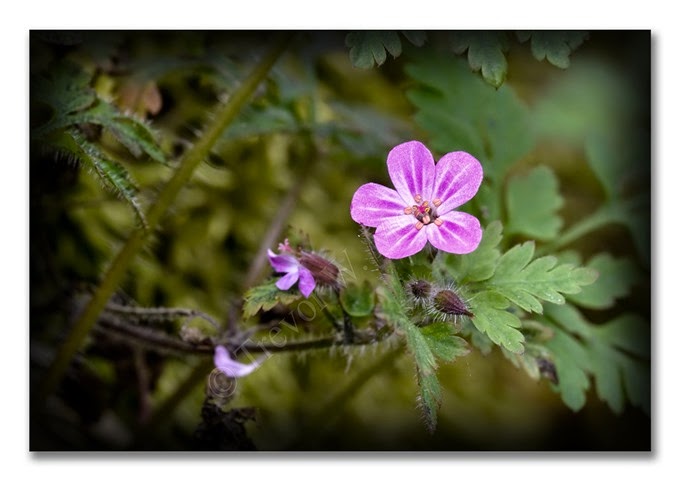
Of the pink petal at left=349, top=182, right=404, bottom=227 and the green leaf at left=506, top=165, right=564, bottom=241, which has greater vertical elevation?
the green leaf at left=506, top=165, right=564, bottom=241

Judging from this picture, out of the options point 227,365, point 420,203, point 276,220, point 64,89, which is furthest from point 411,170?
point 276,220

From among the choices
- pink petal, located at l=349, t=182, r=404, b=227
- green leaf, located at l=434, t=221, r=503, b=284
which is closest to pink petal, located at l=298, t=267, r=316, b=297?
pink petal, located at l=349, t=182, r=404, b=227

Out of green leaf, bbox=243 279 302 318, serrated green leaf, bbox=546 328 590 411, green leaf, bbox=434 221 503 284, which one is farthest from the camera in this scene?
serrated green leaf, bbox=546 328 590 411

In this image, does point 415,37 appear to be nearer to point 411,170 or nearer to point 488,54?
point 488,54

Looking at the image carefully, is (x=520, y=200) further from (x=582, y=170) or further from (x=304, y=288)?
(x=582, y=170)

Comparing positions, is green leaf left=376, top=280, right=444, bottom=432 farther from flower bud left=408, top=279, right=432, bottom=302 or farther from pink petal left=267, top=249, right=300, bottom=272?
pink petal left=267, top=249, right=300, bottom=272
